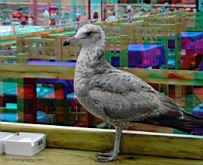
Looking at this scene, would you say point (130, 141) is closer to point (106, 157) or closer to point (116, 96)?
point (106, 157)

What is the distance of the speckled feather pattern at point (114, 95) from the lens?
1.38m

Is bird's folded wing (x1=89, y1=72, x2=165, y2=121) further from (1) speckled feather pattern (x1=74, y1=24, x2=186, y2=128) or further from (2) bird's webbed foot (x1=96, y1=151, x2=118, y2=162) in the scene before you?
(2) bird's webbed foot (x1=96, y1=151, x2=118, y2=162)

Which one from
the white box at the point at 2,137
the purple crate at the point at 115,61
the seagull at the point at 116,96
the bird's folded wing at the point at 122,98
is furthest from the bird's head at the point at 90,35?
the purple crate at the point at 115,61

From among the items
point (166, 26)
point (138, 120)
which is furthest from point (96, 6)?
point (138, 120)

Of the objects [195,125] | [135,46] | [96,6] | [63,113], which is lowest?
[63,113]

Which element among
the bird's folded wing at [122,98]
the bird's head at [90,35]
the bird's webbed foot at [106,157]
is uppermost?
the bird's head at [90,35]

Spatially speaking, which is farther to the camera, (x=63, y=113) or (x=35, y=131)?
(x=63, y=113)

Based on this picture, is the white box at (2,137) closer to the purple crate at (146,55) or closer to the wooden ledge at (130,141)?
the wooden ledge at (130,141)

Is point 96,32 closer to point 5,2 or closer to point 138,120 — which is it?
point 138,120

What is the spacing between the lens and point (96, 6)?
229 cm

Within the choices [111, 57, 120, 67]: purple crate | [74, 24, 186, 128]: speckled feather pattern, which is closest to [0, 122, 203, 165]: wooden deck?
[74, 24, 186, 128]: speckled feather pattern

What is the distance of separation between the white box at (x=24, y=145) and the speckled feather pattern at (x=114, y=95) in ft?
0.76

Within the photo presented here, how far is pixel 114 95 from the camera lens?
1.38 m

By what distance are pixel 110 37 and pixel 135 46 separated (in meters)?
0.15
